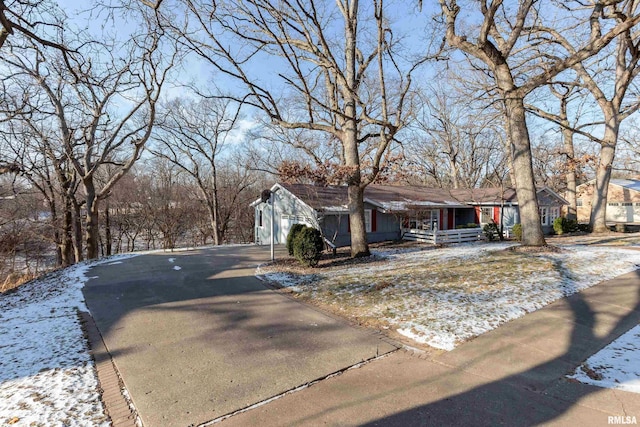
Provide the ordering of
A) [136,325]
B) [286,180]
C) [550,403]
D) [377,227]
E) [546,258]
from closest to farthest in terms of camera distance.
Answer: [550,403] < [136,325] < [546,258] < [286,180] < [377,227]

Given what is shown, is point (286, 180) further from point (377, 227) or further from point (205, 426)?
point (205, 426)

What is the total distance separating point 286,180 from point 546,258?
8288 mm

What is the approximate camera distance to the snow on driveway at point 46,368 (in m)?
2.84

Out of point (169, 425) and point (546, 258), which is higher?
point (546, 258)

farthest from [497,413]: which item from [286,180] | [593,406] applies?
[286,180]

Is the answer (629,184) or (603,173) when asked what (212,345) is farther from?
(629,184)

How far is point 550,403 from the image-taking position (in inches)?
112

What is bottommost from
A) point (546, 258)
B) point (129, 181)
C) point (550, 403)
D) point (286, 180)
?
point (550, 403)

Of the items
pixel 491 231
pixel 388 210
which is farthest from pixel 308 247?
pixel 491 231

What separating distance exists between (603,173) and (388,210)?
11564 mm

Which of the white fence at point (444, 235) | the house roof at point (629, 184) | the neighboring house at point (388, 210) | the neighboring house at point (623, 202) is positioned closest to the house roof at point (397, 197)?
the neighboring house at point (388, 210)

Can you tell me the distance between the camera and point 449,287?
6.32 m

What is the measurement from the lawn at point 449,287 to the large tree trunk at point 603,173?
33.0 feet

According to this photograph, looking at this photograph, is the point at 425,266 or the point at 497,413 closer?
the point at 497,413
